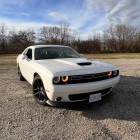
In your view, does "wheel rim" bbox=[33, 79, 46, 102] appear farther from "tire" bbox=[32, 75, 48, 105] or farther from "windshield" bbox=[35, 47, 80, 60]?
"windshield" bbox=[35, 47, 80, 60]

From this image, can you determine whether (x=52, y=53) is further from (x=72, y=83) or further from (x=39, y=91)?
(x=72, y=83)

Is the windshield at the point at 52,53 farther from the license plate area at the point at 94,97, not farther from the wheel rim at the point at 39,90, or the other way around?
the license plate area at the point at 94,97

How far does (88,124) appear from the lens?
238 centimetres


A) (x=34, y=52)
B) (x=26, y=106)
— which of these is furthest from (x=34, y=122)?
(x=34, y=52)

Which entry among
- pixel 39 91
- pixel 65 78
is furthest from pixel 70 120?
pixel 39 91

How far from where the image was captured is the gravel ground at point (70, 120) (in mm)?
2080

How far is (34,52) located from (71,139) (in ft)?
8.52

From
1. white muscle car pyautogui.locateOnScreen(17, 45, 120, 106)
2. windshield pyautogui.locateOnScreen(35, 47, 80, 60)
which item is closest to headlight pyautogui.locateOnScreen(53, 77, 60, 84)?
white muscle car pyautogui.locateOnScreen(17, 45, 120, 106)

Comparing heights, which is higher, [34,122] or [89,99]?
[89,99]

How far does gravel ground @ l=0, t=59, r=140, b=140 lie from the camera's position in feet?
6.82

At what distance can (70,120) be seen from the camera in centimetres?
250

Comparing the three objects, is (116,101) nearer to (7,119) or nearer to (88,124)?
(88,124)

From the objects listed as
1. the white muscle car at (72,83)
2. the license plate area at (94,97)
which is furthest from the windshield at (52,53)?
the license plate area at (94,97)

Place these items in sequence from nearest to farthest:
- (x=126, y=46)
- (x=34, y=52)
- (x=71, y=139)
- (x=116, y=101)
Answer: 1. (x=71, y=139)
2. (x=116, y=101)
3. (x=34, y=52)
4. (x=126, y=46)
